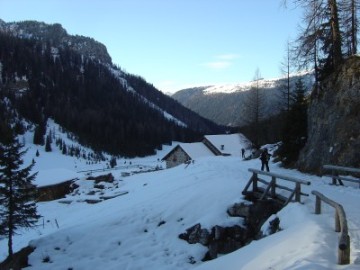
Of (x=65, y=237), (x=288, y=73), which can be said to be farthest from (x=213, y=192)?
(x=288, y=73)

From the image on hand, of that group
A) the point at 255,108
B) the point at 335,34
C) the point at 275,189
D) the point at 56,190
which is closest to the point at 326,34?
the point at 335,34

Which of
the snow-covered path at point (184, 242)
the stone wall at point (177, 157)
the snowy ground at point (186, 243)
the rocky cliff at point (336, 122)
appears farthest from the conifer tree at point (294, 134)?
the stone wall at point (177, 157)

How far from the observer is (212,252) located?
15336 mm

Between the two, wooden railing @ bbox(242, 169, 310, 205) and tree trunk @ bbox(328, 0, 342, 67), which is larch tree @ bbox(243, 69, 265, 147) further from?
wooden railing @ bbox(242, 169, 310, 205)

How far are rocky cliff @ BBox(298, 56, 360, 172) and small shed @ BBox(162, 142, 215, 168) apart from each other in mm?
44462

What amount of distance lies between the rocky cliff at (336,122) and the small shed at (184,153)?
1750 inches

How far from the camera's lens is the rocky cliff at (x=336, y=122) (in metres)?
22.3

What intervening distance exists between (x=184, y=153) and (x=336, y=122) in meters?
48.7

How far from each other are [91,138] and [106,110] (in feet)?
108

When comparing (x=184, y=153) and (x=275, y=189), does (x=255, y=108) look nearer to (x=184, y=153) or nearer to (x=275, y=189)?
(x=184, y=153)

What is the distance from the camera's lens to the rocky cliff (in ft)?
73.2

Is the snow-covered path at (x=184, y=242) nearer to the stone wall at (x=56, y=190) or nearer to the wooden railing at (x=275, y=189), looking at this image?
the wooden railing at (x=275, y=189)

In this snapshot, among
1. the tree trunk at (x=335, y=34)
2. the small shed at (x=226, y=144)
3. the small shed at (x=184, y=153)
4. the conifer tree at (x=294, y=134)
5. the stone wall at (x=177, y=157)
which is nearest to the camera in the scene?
the tree trunk at (x=335, y=34)

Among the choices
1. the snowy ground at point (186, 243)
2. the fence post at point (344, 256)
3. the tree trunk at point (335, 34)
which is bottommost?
the snowy ground at point (186, 243)
